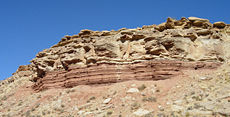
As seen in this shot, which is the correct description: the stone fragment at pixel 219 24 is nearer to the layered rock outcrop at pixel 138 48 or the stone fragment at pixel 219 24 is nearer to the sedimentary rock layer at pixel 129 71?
the layered rock outcrop at pixel 138 48

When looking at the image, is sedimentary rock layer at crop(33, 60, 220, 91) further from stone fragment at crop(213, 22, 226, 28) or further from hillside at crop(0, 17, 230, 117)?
stone fragment at crop(213, 22, 226, 28)

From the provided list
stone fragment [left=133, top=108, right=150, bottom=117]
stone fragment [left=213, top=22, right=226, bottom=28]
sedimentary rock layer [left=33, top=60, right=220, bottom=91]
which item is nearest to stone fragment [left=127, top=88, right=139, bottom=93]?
sedimentary rock layer [left=33, top=60, right=220, bottom=91]

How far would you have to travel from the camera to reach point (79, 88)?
67.9ft

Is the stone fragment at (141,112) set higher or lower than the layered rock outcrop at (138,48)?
lower

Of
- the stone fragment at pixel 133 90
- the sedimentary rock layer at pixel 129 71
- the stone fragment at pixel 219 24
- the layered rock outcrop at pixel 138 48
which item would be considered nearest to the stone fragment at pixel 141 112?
the stone fragment at pixel 133 90

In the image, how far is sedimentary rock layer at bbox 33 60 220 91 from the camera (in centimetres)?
2073

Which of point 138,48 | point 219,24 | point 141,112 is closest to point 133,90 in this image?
point 141,112

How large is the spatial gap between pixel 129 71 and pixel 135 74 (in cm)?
76

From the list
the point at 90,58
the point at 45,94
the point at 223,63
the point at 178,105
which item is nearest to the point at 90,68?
the point at 90,58

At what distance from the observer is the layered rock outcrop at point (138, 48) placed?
874 inches

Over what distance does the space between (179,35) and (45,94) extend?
16114 mm

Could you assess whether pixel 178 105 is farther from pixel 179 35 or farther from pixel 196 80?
pixel 179 35

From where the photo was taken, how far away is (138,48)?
23.3 m

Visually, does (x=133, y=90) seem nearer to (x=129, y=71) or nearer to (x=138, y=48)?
(x=129, y=71)
